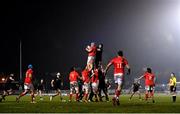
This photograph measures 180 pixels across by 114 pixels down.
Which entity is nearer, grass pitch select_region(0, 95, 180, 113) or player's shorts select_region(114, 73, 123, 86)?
grass pitch select_region(0, 95, 180, 113)

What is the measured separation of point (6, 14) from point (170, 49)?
33834 millimetres

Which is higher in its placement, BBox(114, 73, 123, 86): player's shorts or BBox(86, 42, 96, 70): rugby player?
BBox(86, 42, 96, 70): rugby player

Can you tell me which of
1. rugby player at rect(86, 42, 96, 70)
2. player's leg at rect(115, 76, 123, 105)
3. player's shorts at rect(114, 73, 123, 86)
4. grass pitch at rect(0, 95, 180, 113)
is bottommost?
grass pitch at rect(0, 95, 180, 113)

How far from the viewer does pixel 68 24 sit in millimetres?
76438

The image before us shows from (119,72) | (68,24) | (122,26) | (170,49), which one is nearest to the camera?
(119,72)

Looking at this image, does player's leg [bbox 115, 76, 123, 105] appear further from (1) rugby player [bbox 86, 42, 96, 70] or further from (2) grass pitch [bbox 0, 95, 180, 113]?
(1) rugby player [bbox 86, 42, 96, 70]

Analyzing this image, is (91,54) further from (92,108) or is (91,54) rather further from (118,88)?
(92,108)

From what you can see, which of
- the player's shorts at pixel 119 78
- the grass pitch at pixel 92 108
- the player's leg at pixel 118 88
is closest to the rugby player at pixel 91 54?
the grass pitch at pixel 92 108

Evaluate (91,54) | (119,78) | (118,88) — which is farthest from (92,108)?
(91,54)

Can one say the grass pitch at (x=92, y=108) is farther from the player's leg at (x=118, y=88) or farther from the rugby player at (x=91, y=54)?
the rugby player at (x=91, y=54)

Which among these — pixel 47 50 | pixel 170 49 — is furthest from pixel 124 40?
pixel 47 50

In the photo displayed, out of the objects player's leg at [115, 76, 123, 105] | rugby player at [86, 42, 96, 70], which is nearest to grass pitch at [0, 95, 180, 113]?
player's leg at [115, 76, 123, 105]

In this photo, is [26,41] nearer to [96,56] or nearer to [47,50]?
[47,50]

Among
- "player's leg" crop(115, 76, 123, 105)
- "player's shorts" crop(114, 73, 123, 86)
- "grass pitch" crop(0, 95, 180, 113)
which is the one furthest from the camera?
"player's shorts" crop(114, 73, 123, 86)
